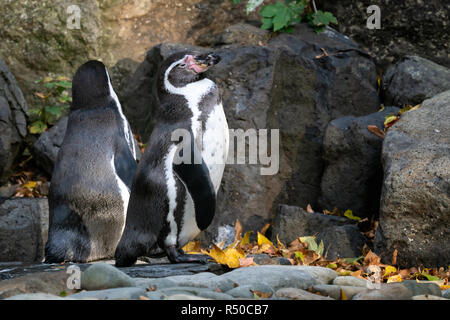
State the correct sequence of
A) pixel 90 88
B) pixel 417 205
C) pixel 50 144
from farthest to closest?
pixel 50 144, pixel 90 88, pixel 417 205

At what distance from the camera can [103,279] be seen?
3.63 metres

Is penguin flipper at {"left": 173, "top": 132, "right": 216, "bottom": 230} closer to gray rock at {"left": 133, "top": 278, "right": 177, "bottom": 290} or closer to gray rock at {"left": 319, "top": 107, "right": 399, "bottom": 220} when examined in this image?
gray rock at {"left": 133, "top": 278, "right": 177, "bottom": 290}

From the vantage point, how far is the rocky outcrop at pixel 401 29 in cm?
784

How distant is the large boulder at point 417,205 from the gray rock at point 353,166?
761 millimetres

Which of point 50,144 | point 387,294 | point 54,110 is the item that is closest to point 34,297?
point 387,294

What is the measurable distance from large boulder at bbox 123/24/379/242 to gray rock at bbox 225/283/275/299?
2950 millimetres

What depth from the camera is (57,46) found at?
28.0 feet

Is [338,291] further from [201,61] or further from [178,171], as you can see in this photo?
[201,61]

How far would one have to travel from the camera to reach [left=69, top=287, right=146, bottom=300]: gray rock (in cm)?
327

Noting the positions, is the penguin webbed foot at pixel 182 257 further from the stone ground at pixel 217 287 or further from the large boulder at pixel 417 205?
the large boulder at pixel 417 205

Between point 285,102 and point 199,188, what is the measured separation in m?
2.68

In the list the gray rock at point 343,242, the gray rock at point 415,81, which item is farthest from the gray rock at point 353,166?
the gray rock at point 343,242
